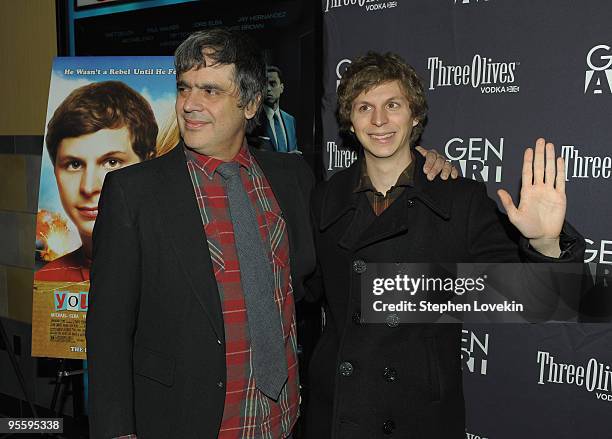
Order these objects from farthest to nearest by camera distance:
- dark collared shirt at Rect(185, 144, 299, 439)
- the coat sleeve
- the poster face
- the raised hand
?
the poster face → dark collared shirt at Rect(185, 144, 299, 439) → the coat sleeve → the raised hand

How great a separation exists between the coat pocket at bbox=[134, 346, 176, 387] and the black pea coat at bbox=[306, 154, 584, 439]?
547 mm

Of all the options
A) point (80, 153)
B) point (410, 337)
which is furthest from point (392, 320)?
point (80, 153)

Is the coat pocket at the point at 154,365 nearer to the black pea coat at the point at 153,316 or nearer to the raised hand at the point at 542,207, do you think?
the black pea coat at the point at 153,316

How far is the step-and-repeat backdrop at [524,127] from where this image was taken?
89.9 inches

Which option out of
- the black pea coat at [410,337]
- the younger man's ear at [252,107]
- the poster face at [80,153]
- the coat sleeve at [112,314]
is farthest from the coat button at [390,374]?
the poster face at [80,153]

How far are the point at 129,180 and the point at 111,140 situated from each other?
112cm

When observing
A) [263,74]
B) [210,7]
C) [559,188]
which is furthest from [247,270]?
[210,7]

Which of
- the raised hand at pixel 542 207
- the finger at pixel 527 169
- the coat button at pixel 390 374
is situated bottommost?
the coat button at pixel 390 374

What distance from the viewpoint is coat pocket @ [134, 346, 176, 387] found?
174 centimetres

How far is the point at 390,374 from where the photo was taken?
179 cm

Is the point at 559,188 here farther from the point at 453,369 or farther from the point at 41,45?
the point at 41,45

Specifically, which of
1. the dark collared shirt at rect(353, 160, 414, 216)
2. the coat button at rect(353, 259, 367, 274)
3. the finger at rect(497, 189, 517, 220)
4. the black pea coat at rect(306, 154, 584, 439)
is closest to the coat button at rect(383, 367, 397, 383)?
the black pea coat at rect(306, 154, 584, 439)

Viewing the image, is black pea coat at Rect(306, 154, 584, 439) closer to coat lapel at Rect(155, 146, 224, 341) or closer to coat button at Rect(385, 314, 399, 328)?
coat button at Rect(385, 314, 399, 328)

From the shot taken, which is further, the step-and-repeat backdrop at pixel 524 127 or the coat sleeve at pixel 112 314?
the step-and-repeat backdrop at pixel 524 127
